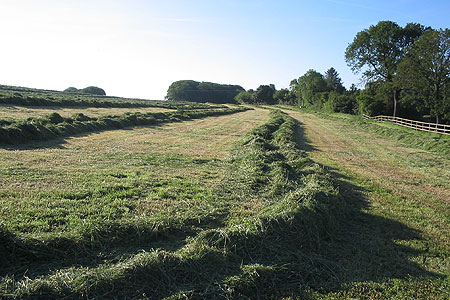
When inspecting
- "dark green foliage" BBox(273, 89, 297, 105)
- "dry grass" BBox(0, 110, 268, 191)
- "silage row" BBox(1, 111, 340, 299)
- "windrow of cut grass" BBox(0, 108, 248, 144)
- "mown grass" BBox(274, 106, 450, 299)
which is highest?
"dark green foliage" BBox(273, 89, 297, 105)

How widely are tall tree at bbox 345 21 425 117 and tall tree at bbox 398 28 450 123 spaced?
7715mm

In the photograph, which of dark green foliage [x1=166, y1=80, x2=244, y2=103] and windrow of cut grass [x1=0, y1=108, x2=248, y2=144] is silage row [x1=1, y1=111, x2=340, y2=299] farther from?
dark green foliage [x1=166, y1=80, x2=244, y2=103]

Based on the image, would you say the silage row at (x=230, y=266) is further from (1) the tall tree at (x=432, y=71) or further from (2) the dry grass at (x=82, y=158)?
(1) the tall tree at (x=432, y=71)

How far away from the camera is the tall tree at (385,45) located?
41156 mm

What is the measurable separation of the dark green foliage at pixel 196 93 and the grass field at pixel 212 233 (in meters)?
131

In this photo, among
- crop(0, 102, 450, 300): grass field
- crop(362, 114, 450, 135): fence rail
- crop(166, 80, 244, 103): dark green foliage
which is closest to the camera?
crop(0, 102, 450, 300): grass field

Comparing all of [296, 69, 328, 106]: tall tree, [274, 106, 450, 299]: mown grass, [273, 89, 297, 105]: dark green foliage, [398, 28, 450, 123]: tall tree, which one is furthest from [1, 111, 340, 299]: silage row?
[273, 89, 297, 105]: dark green foliage

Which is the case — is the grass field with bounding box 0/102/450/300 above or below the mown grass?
above

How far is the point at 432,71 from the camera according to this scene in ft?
103

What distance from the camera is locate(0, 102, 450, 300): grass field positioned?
393cm

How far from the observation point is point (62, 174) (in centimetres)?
829

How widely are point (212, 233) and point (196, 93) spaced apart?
452 ft

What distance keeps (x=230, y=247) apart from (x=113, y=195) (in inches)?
127

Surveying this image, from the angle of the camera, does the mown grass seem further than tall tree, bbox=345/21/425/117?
No
